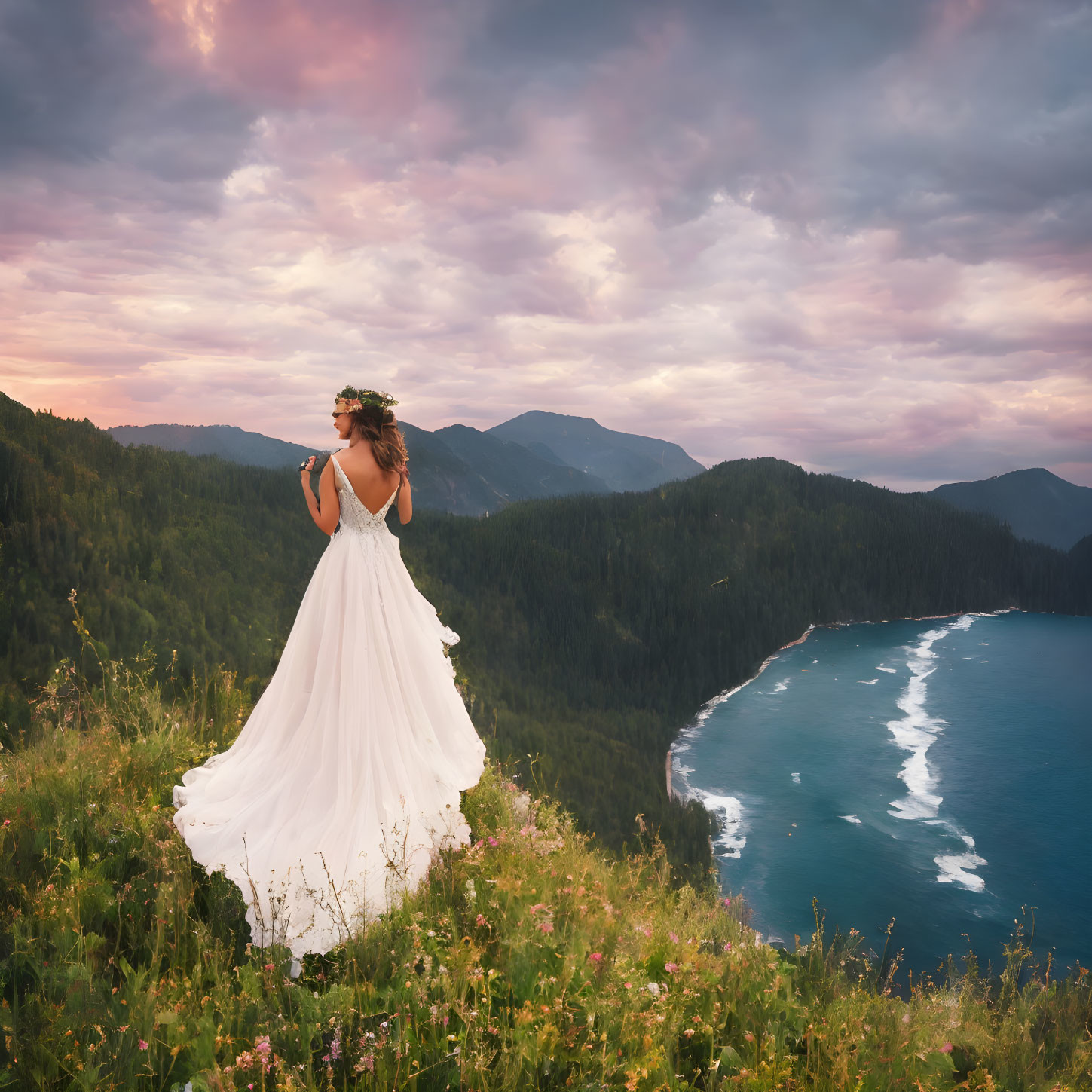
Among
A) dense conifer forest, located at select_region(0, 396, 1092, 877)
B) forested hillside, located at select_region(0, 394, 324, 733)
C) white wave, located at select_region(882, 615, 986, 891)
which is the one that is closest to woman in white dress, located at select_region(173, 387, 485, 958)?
dense conifer forest, located at select_region(0, 396, 1092, 877)

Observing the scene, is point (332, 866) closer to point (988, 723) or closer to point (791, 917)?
point (791, 917)

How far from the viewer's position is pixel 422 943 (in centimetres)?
470

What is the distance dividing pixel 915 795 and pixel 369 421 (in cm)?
10026

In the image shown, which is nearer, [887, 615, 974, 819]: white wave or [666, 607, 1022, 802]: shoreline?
[887, 615, 974, 819]: white wave

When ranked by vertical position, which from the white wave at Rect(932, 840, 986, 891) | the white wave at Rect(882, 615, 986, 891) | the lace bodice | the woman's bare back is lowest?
the white wave at Rect(932, 840, 986, 891)

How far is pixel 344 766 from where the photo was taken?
19.9 feet

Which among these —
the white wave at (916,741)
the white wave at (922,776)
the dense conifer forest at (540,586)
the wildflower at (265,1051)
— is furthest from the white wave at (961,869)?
the wildflower at (265,1051)

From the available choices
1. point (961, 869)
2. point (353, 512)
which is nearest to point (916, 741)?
point (961, 869)

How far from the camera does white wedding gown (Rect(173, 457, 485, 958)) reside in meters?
5.19

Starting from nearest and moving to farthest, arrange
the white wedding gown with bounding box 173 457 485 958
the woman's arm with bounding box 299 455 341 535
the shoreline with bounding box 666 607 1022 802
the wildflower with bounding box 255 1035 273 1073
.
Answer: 1. the wildflower with bounding box 255 1035 273 1073
2. the white wedding gown with bounding box 173 457 485 958
3. the woman's arm with bounding box 299 455 341 535
4. the shoreline with bounding box 666 607 1022 802

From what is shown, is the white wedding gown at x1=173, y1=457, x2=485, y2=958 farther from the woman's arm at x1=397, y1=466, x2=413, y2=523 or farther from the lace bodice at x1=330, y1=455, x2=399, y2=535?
the woman's arm at x1=397, y1=466, x2=413, y2=523

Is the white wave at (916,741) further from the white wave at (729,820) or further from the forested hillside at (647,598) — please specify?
the forested hillside at (647,598)

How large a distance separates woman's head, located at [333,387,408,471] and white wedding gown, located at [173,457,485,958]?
1.32ft

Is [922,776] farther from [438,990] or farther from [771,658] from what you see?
[438,990]
